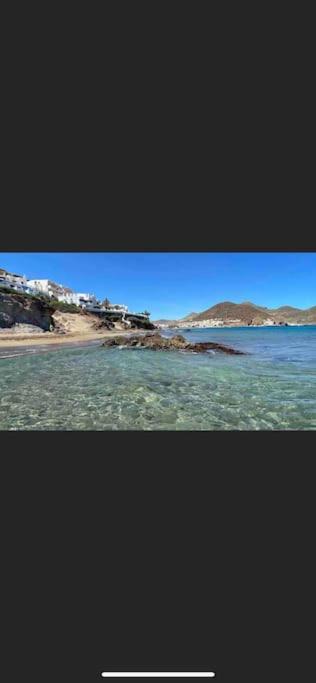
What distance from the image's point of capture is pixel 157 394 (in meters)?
4.45

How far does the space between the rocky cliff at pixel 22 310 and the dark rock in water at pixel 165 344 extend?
13.4ft

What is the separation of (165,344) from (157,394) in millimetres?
5960

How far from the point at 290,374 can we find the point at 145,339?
21.2ft

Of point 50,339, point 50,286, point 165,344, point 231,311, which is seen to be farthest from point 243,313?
point 50,339

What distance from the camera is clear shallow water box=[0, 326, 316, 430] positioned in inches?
129

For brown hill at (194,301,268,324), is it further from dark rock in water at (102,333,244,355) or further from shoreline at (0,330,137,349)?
shoreline at (0,330,137,349)

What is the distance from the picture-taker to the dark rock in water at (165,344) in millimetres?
9570

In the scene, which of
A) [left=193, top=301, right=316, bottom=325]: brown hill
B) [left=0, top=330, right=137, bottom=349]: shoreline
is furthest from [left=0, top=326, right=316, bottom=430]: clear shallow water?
[left=0, top=330, right=137, bottom=349]: shoreline

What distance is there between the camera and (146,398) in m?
4.22

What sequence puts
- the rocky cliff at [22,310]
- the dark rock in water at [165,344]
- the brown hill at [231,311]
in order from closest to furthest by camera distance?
the brown hill at [231,311], the dark rock in water at [165,344], the rocky cliff at [22,310]

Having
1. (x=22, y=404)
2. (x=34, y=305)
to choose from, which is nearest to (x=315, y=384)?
(x=22, y=404)

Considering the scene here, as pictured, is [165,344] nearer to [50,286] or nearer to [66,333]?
[50,286]
